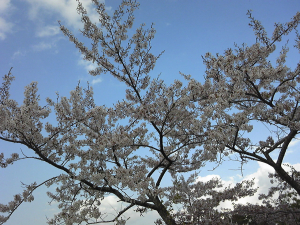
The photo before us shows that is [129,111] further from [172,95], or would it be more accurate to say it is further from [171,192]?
[171,192]

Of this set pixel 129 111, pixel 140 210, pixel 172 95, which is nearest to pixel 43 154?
pixel 129 111

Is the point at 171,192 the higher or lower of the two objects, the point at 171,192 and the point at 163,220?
the higher

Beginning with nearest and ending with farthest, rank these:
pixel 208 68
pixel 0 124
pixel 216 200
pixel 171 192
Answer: pixel 0 124 < pixel 208 68 < pixel 216 200 < pixel 171 192

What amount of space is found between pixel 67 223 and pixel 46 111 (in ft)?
11.5

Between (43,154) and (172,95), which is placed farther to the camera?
(43,154)

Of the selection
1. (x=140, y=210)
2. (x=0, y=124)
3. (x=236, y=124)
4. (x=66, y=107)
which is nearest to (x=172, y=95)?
(x=236, y=124)

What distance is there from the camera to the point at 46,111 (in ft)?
22.7

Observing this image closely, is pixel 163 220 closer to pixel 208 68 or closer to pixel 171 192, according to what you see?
pixel 171 192

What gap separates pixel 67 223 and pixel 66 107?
3626 mm

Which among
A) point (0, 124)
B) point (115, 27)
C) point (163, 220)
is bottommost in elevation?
point (163, 220)

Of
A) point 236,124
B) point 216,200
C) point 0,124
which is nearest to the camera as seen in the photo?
point 236,124

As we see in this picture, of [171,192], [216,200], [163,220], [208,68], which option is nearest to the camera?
[163,220]

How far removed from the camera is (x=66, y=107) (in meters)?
7.33

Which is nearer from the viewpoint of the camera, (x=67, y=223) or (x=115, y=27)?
(x=67, y=223)
